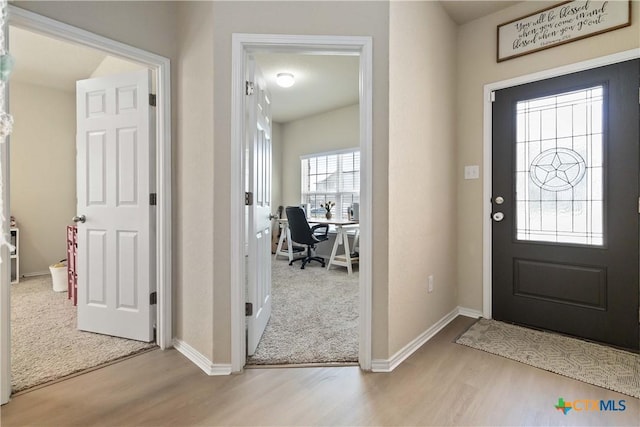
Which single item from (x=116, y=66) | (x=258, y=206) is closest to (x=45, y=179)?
(x=116, y=66)

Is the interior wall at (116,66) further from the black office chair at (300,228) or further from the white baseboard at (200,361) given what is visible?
the black office chair at (300,228)

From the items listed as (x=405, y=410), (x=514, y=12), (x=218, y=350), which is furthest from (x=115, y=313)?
(x=514, y=12)

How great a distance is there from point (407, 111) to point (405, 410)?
5.60ft

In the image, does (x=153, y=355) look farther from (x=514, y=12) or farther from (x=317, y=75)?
(x=514, y=12)

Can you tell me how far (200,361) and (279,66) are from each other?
10.1 ft

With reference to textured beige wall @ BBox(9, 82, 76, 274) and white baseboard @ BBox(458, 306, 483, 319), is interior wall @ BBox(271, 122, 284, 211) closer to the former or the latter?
textured beige wall @ BBox(9, 82, 76, 274)

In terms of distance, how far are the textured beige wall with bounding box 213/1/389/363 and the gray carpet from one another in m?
0.32

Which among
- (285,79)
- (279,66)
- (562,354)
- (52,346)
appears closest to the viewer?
(562,354)

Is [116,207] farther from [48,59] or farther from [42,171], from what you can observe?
[42,171]

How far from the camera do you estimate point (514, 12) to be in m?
2.51

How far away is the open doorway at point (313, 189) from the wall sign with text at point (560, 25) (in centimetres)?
148

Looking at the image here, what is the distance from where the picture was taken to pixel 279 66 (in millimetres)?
3633

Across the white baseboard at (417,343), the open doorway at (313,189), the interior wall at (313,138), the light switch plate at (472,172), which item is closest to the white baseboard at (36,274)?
the open doorway at (313,189)

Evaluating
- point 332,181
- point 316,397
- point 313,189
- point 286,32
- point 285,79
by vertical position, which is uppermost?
point 285,79
